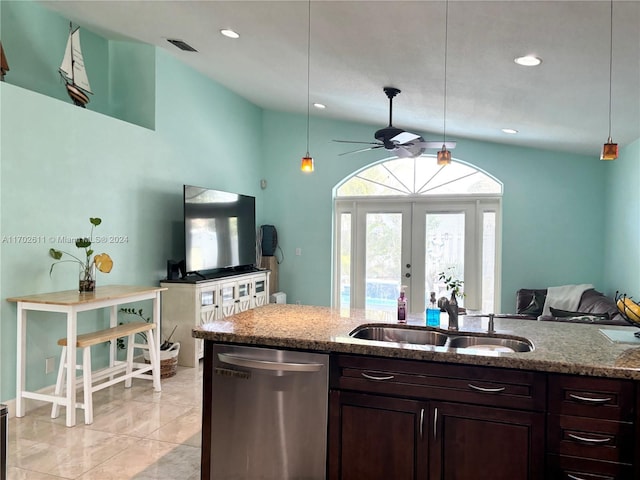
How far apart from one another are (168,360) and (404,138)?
316 cm

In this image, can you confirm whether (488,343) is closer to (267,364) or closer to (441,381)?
(441,381)

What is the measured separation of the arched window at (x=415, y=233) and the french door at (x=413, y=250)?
0.01 m

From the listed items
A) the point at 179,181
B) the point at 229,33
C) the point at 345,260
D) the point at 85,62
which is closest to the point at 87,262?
the point at 179,181

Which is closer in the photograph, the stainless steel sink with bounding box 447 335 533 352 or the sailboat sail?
the stainless steel sink with bounding box 447 335 533 352

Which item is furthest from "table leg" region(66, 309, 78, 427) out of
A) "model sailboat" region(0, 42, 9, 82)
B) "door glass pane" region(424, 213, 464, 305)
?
"door glass pane" region(424, 213, 464, 305)

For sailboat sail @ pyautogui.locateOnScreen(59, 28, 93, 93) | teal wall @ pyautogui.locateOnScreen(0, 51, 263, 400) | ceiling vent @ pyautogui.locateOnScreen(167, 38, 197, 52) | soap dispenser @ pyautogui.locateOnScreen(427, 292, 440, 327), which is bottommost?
soap dispenser @ pyautogui.locateOnScreen(427, 292, 440, 327)

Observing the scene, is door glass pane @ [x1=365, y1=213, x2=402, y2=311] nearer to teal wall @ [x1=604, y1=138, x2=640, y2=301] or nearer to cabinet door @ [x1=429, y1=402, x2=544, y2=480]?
teal wall @ [x1=604, y1=138, x2=640, y2=301]

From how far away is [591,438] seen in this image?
192cm

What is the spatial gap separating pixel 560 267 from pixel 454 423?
5040mm

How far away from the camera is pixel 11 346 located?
370cm

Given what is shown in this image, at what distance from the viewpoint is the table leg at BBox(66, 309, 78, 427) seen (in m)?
3.44

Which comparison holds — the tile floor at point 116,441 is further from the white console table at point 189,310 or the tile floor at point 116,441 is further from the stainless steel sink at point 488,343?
the stainless steel sink at point 488,343

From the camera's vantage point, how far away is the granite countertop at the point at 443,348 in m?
1.96

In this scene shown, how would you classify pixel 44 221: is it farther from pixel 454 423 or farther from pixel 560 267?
pixel 560 267
